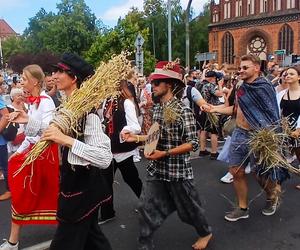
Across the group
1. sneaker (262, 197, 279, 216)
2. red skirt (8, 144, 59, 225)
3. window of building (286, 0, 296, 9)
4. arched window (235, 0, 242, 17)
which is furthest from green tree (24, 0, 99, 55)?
red skirt (8, 144, 59, 225)

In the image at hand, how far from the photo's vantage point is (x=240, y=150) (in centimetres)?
443

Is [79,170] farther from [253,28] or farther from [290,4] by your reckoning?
[253,28]

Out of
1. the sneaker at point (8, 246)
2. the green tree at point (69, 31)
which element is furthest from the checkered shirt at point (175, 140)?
the green tree at point (69, 31)

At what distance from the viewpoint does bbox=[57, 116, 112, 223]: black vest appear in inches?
105

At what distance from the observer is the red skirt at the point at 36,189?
3.48 meters

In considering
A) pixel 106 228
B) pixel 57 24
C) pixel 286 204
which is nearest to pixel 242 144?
pixel 286 204

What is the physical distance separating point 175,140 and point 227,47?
176 feet

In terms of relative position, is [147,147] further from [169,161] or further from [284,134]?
[284,134]

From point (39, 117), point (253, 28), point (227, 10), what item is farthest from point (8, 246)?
point (227, 10)

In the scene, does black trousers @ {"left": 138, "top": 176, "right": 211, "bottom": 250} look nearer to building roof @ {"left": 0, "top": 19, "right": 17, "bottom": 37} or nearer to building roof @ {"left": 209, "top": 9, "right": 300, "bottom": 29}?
building roof @ {"left": 209, "top": 9, "right": 300, "bottom": 29}

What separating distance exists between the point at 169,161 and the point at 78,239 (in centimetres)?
113

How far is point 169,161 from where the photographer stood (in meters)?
3.57

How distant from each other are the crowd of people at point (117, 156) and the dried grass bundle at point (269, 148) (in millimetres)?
179

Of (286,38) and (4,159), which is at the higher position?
(286,38)
